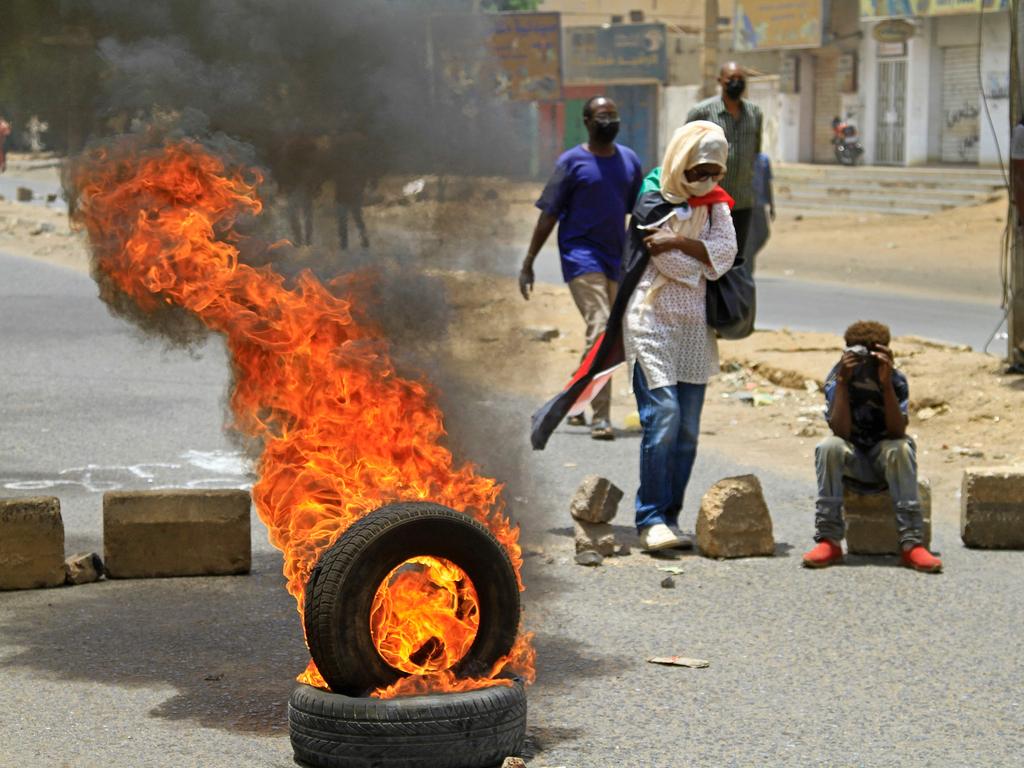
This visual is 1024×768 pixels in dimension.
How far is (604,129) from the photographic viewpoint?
9156 mm

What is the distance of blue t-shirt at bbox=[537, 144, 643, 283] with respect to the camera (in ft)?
30.3

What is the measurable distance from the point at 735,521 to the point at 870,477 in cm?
64

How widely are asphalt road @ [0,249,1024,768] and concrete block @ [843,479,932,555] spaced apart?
0.66 ft

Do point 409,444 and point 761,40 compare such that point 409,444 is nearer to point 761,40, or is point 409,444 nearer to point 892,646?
point 892,646

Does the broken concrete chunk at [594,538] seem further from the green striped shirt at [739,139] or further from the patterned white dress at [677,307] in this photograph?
the green striped shirt at [739,139]

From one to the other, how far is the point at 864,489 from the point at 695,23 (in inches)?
2044

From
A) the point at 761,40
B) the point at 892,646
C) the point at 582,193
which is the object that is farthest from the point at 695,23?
the point at 892,646

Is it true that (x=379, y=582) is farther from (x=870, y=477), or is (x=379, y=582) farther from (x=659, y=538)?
(x=870, y=477)

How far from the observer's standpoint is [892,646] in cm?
575

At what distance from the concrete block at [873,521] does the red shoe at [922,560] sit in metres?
0.26

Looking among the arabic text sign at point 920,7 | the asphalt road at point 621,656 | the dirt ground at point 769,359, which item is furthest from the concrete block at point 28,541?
the arabic text sign at point 920,7

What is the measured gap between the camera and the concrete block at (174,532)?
670cm

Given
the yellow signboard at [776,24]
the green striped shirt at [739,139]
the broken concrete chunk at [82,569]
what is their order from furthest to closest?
the yellow signboard at [776,24], the green striped shirt at [739,139], the broken concrete chunk at [82,569]

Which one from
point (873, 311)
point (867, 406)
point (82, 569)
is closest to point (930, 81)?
point (873, 311)
